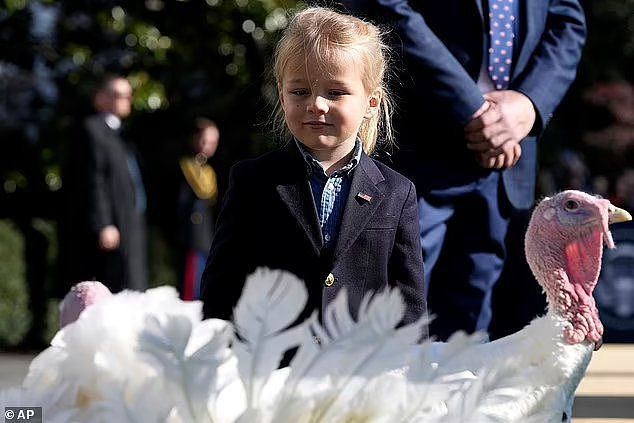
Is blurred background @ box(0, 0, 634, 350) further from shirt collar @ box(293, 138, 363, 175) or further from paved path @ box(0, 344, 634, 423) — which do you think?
shirt collar @ box(293, 138, 363, 175)

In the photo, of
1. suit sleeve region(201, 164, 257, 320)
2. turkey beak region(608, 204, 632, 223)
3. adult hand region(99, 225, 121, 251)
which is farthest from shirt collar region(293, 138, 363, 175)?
adult hand region(99, 225, 121, 251)

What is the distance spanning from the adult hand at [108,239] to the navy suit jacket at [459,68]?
17.1 ft

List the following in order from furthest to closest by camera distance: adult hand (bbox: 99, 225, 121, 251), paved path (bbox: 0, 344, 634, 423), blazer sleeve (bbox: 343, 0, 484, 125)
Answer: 1. adult hand (bbox: 99, 225, 121, 251)
2. paved path (bbox: 0, 344, 634, 423)
3. blazer sleeve (bbox: 343, 0, 484, 125)

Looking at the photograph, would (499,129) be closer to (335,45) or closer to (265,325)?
(335,45)

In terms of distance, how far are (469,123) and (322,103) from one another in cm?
89

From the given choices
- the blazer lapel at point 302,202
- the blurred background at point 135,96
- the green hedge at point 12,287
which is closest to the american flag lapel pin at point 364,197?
the blazer lapel at point 302,202

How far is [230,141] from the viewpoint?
13812mm

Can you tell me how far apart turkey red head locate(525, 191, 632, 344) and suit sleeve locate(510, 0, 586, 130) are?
27.8 inches

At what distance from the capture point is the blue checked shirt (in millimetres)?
3498

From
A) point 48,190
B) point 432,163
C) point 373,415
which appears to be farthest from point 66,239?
point 373,415

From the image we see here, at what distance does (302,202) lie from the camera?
3.46 metres

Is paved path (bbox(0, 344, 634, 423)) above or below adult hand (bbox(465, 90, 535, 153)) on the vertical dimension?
below

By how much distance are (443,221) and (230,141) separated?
9.62 m

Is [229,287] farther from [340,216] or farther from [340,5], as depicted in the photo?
[340,5]
